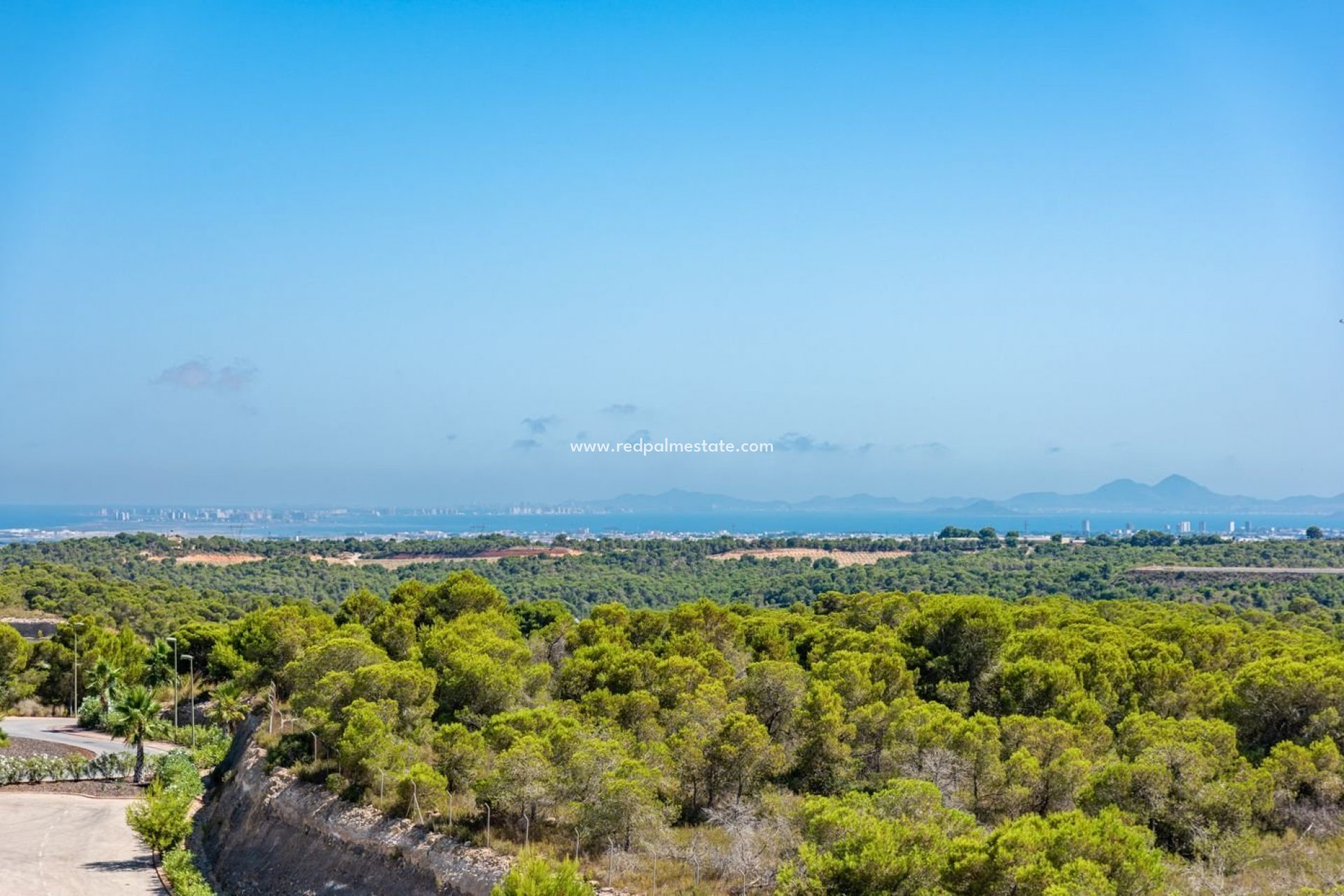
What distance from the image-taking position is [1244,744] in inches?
979

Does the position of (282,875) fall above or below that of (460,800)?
below

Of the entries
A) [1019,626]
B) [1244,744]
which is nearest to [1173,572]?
[1019,626]

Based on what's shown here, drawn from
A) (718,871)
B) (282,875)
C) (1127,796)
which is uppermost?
(1127,796)

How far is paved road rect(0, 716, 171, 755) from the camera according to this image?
128ft

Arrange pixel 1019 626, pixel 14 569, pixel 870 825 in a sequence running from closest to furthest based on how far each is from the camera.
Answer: pixel 870 825 < pixel 1019 626 < pixel 14 569

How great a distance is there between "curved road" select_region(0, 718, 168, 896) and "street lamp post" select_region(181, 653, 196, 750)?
18.4ft

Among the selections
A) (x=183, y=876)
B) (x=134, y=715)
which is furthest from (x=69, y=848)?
(x=134, y=715)

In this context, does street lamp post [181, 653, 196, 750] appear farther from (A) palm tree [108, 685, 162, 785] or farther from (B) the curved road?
(B) the curved road

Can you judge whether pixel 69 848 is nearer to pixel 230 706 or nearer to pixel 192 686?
pixel 230 706

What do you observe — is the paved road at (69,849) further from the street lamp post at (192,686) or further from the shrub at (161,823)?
the street lamp post at (192,686)

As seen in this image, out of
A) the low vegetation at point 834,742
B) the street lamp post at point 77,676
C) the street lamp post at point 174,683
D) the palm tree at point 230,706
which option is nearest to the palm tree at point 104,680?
the low vegetation at point 834,742

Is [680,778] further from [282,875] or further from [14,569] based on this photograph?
[14,569]

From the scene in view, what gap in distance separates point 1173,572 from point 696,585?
3349 centimetres

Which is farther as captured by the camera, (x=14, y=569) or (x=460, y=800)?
(x=14, y=569)
